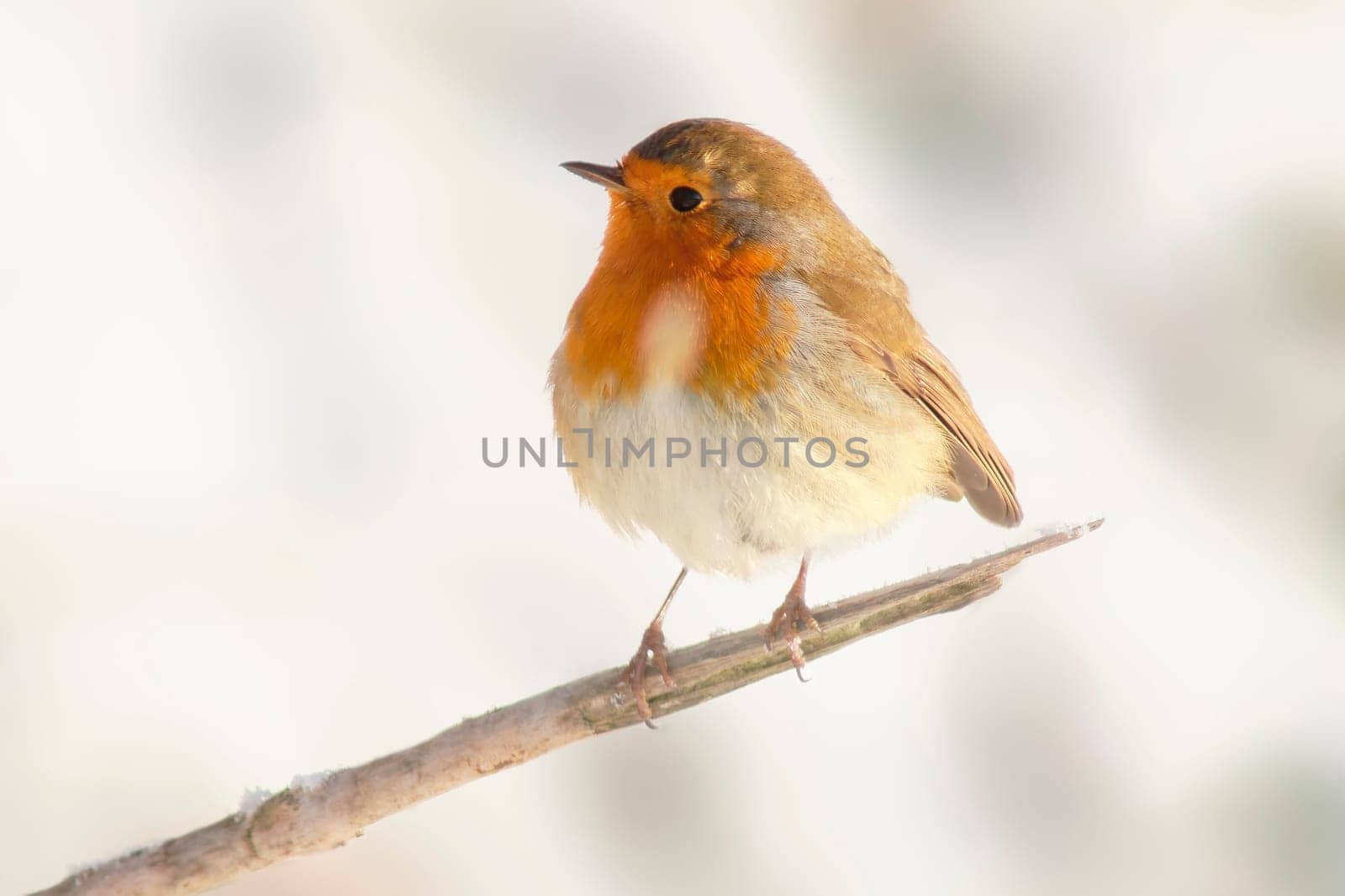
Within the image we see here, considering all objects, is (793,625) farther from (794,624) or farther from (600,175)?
(600,175)

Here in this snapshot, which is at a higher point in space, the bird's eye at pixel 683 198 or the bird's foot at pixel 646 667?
the bird's eye at pixel 683 198

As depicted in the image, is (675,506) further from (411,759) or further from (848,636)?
(411,759)

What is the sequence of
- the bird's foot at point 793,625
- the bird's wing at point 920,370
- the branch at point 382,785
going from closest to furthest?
the branch at point 382,785 < the bird's foot at point 793,625 < the bird's wing at point 920,370

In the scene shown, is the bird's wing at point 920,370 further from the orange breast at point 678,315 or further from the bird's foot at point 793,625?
the bird's foot at point 793,625

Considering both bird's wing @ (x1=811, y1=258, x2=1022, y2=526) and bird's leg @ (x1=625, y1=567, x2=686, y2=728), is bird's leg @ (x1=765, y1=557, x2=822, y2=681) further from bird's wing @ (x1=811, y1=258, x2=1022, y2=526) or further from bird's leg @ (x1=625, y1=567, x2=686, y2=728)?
bird's wing @ (x1=811, y1=258, x2=1022, y2=526)

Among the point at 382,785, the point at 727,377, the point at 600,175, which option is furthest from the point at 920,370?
the point at 382,785

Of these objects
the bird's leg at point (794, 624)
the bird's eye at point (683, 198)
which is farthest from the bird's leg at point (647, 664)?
the bird's eye at point (683, 198)
